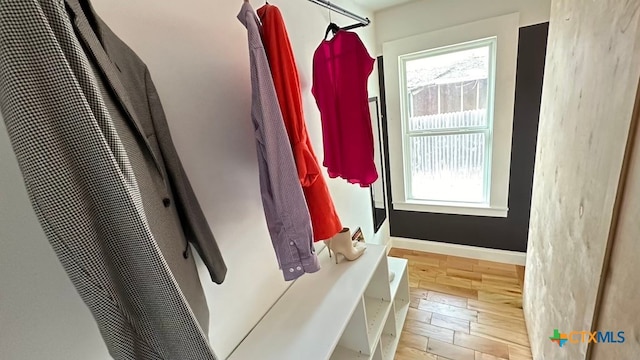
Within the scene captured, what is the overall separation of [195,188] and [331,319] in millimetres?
730

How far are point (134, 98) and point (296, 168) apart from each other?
446 millimetres

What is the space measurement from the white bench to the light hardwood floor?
0.22m

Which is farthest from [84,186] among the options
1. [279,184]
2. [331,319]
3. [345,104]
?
[345,104]

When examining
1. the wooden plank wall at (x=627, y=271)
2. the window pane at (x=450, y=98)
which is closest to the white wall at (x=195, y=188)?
the wooden plank wall at (x=627, y=271)

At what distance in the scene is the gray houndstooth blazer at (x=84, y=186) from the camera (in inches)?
11.8

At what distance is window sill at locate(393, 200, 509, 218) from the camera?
2250mm

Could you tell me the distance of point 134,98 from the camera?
23.7 inches

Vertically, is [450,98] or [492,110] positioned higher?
[450,98]

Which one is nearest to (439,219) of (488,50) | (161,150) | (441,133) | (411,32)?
(441,133)

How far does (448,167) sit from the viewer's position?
7.79 feet

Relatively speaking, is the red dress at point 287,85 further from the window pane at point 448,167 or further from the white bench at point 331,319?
the window pane at point 448,167

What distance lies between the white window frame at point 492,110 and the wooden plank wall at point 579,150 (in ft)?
2.14

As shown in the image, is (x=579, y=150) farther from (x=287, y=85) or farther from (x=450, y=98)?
(x=450, y=98)

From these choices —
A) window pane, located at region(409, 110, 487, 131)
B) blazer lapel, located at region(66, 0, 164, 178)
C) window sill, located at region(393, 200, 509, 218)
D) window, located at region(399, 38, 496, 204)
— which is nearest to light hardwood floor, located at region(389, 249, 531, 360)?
window sill, located at region(393, 200, 509, 218)
